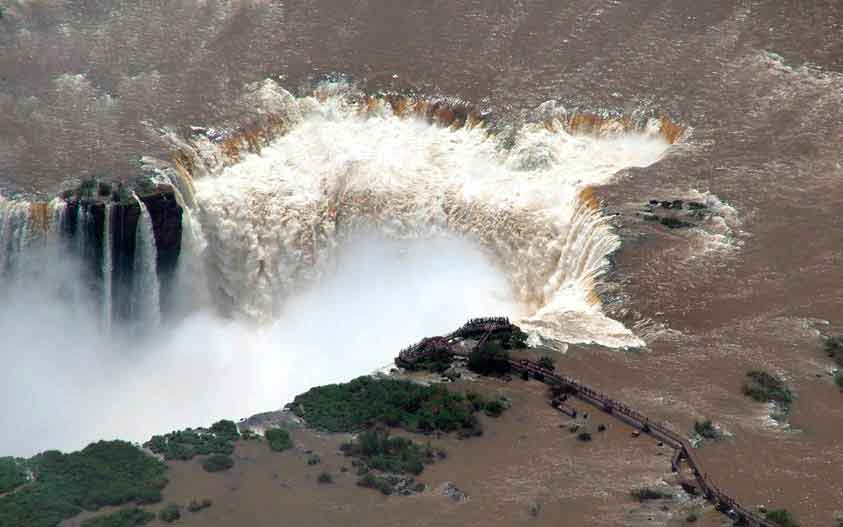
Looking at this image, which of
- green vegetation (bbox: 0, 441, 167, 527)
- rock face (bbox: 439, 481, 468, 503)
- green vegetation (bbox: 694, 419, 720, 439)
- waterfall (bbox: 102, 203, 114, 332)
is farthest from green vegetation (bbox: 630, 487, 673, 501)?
waterfall (bbox: 102, 203, 114, 332)

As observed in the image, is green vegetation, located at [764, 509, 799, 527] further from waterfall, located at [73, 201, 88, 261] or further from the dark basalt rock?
waterfall, located at [73, 201, 88, 261]

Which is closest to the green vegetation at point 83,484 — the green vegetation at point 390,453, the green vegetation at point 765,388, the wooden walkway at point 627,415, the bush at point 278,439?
the bush at point 278,439

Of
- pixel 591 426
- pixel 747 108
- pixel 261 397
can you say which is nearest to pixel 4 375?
pixel 261 397

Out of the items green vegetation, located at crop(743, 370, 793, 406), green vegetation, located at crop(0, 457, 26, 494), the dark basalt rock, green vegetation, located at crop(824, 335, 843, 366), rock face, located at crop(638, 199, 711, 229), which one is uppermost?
rock face, located at crop(638, 199, 711, 229)

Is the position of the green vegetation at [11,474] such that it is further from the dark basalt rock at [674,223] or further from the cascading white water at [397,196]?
the dark basalt rock at [674,223]

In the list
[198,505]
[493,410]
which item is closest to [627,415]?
[493,410]

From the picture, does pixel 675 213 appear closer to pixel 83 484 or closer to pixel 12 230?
pixel 12 230
